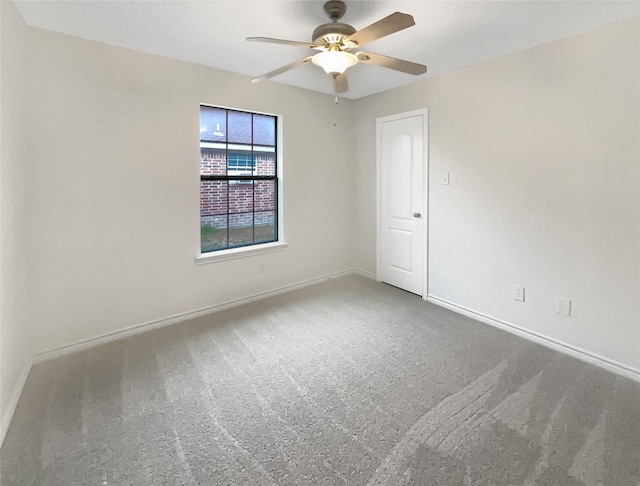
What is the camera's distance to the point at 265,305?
3.73 m

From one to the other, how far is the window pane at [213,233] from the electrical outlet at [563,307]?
10.3ft

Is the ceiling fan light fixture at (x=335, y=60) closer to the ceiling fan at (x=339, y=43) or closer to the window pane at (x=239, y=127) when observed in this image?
the ceiling fan at (x=339, y=43)

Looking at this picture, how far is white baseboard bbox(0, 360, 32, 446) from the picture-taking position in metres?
1.82

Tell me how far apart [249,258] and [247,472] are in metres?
2.44

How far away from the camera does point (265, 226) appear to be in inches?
159

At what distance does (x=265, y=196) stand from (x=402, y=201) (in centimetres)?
164

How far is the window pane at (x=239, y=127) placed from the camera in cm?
363

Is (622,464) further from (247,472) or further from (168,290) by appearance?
(168,290)

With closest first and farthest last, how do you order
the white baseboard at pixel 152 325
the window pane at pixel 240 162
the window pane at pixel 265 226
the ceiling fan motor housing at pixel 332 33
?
the ceiling fan motor housing at pixel 332 33 < the white baseboard at pixel 152 325 < the window pane at pixel 240 162 < the window pane at pixel 265 226

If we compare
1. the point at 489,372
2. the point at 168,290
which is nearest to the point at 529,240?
the point at 489,372

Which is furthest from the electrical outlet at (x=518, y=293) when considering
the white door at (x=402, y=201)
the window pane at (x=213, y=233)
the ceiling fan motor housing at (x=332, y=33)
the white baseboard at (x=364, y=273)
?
the window pane at (x=213, y=233)

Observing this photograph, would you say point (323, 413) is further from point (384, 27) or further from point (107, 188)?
point (107, 188)

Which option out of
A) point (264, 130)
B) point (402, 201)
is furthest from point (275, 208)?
point (402, 201)

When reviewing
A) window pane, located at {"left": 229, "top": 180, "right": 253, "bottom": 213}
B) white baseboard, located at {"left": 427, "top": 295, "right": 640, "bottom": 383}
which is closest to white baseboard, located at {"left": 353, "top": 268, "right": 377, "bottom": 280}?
white baseboard, located at {"left": 427, "top": 295, "right": 640, "bottom": 383}
